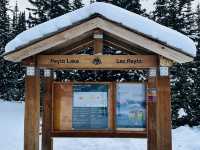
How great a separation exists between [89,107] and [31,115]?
1523 millimetres

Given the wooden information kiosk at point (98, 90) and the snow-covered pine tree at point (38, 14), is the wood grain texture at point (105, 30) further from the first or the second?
the snow-covered pine tree at point (38, 14)

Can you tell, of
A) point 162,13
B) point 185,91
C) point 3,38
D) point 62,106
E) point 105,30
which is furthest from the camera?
point 3,38

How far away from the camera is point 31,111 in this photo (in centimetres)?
901

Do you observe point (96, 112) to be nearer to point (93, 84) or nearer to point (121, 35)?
point (93, 84)

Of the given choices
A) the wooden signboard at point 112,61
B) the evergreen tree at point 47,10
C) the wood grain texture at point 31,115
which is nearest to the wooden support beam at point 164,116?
the wooden signboard at point 112,61

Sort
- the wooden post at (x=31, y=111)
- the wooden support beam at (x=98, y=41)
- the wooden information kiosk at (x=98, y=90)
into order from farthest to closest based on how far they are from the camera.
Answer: the wooden support beam at (x=98, y=41)
the wooden post at (x=31, y=111)
the wooden information kiosk at (x=98, y=90)

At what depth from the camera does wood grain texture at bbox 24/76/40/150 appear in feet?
29.4

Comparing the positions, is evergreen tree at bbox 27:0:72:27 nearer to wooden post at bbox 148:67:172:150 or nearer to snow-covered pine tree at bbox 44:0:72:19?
snow-covered pine tree at bbox 44:0:72:19

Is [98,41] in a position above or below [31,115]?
above

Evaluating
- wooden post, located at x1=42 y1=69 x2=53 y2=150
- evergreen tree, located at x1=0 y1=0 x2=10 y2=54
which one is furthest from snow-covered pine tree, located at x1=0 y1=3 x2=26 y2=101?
wooden post, located at x1=42 y1=69 x2=53 y2=150

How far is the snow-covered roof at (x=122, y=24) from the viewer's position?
8422 mm

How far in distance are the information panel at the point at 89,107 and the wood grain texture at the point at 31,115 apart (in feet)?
3.83

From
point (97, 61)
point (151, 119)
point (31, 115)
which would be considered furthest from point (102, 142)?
point (97, 61)

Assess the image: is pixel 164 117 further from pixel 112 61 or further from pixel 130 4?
pixel 130 4
